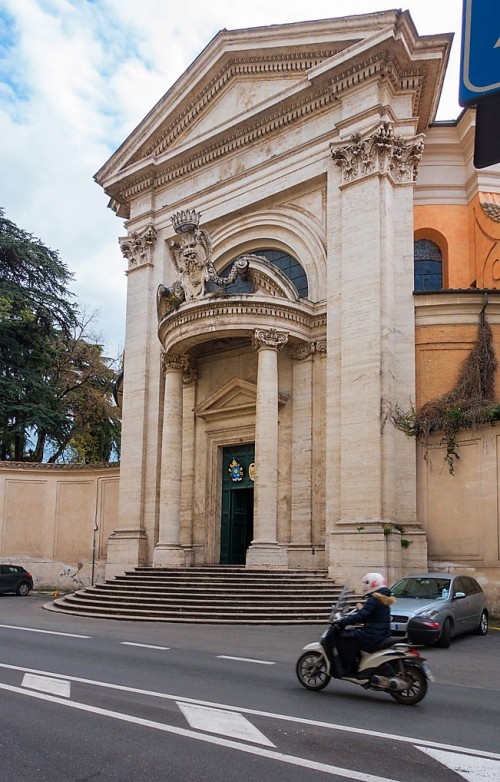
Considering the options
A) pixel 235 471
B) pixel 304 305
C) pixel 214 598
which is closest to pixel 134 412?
pixel 235 471

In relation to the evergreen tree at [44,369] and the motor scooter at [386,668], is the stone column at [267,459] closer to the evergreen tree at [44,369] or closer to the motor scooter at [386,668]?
the motor scooter at [386,668]

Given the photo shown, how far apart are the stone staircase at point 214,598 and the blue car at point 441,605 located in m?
3.04

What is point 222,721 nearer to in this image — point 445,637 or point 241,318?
point 445,637

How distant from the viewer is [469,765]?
19.2 feet

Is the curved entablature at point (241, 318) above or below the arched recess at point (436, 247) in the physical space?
below

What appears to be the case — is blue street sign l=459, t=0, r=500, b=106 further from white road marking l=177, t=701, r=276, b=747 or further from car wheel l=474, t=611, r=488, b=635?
car wheel l=474, t=611, r=488, b=635

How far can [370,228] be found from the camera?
21.5 meters

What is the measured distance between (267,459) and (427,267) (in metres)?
9.84

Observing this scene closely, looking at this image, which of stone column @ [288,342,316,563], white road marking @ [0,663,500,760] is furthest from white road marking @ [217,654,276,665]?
stone column @ [288,342,316,563]

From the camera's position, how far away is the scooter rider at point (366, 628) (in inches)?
336

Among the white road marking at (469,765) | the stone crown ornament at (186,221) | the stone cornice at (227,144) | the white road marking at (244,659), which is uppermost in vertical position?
the stone cornice at (227,144)

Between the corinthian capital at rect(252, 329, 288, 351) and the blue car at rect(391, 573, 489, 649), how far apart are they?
8.69 m

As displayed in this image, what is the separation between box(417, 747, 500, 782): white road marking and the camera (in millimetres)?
5559

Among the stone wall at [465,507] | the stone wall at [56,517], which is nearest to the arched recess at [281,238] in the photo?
the stone wall at [465,507]
